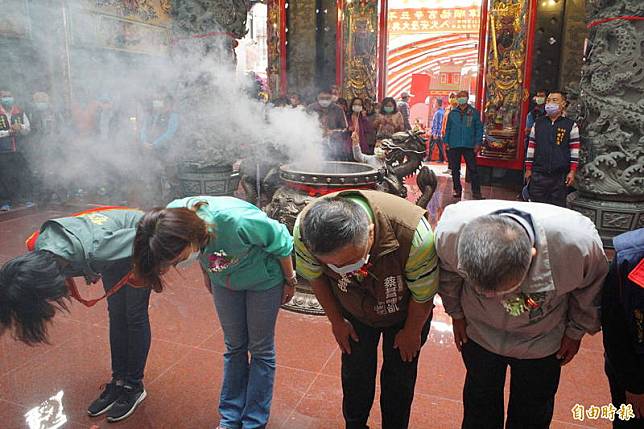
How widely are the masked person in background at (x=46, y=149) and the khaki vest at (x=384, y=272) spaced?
631 cm

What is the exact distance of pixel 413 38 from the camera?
48.4ft

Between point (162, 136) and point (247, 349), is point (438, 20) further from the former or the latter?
point (247, 349)

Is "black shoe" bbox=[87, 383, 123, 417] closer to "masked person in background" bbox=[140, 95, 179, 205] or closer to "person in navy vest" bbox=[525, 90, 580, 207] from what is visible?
"masked person in background" bbox=[140, 95, 179, 205]

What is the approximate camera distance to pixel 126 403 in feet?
8.29

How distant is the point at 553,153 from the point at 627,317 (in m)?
3.87

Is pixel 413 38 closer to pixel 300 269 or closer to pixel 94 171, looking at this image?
pixel 94 171

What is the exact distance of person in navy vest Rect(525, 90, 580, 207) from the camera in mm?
5078

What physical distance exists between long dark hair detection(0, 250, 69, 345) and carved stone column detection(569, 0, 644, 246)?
5.17m

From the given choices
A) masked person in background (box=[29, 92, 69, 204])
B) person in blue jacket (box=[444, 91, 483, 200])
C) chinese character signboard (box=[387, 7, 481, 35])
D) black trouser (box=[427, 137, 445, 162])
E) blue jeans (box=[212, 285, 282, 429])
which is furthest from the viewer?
chinese character signboard (box=[387, 7, 481, 35])

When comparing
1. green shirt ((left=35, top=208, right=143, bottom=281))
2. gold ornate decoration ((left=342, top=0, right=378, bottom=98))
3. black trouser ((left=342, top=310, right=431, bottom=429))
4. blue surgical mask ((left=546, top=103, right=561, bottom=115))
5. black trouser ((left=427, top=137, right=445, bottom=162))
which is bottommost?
black trouser ((left=342, top=310, right=431, bottom=429))

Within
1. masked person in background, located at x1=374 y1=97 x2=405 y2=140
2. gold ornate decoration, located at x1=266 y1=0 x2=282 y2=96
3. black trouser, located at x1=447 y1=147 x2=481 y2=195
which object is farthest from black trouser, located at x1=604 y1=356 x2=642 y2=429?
gold ornate decoration, located at x1=266 y1=0 x2=282 y2=96

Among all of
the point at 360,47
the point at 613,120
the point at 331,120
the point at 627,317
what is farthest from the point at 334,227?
the point at 360,47

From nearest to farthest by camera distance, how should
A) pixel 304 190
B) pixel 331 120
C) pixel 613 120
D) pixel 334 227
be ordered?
pixel 334 227, pixel 304 190, pixel 613 120, pixel 331 120

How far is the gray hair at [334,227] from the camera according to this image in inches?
61.2
